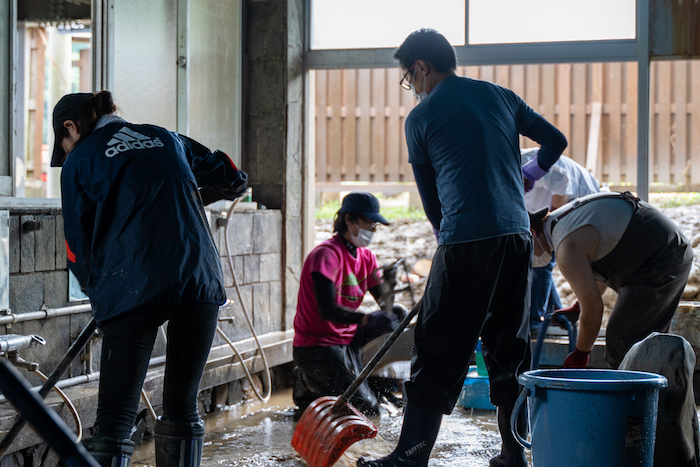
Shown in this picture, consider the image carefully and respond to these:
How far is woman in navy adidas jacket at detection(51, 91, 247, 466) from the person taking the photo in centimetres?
214

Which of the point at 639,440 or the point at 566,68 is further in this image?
the point at 566,68

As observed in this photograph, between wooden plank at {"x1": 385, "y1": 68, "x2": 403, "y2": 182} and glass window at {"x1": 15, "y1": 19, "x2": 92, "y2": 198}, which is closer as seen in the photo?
glass window at {"x1": 15, "y1": 19, "x2": 92, "y2": 198}

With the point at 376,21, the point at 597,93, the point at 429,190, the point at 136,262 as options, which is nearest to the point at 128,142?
the point at 136,262

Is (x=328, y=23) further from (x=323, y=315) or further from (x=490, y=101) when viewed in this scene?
(x=490, y=101)

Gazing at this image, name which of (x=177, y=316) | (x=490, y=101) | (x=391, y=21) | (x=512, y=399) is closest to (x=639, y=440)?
(x=512, y=399)

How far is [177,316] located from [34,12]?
404 centimetres

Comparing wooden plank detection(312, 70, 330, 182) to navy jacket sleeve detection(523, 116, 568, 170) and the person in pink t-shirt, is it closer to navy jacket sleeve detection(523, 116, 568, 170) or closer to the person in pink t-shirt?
the person in pink t-shirt

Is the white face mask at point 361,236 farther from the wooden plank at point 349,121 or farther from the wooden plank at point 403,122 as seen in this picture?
the wooden plank at point 349,121

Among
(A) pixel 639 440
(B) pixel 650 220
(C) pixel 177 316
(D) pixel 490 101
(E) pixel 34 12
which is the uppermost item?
(E) pixel 34 12

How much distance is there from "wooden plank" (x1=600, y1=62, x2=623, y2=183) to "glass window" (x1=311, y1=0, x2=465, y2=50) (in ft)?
9.74

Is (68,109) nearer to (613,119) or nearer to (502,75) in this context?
(613,119)

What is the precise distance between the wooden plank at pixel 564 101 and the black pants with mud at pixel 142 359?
6.71 metres

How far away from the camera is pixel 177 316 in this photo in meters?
2.25

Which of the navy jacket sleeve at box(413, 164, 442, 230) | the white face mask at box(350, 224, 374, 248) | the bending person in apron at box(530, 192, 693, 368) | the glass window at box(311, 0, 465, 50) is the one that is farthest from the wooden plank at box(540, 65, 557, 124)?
the navy jacket sleeve at box(413, 164, 442, 230)
